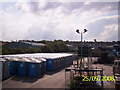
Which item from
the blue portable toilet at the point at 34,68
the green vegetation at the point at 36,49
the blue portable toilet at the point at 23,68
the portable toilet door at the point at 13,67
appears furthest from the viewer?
the green vegetation at the point at 36,49

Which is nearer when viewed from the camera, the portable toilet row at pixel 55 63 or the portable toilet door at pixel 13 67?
the portable toilet door at pixel 13 67

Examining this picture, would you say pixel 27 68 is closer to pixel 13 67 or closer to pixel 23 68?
pixel 23 68

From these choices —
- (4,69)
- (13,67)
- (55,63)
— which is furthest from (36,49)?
(4,69)

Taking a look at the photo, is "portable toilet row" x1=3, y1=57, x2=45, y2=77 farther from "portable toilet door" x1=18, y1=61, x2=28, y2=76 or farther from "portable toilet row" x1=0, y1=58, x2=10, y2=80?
"portable toilet row" x1=0, y1=58, x2=10, y2=80

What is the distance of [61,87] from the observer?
12836mm

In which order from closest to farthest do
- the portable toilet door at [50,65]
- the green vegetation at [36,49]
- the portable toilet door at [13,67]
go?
the portable toilet door at [13,67], the portable toilet door at [50,65], the green vegetation at [36,49]

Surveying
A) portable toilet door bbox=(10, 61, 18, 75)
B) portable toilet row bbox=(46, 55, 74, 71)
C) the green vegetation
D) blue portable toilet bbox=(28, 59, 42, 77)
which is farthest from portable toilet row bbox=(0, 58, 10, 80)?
the green vegetation

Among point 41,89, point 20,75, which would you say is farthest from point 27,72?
point 41,89

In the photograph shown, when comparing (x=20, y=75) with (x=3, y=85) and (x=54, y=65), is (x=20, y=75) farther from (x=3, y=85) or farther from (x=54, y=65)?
(x=54, y=65)

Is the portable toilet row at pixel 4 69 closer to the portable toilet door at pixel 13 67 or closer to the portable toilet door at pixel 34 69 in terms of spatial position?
the portable toilet door at pixel 13 67

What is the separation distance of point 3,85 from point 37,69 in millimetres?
4474

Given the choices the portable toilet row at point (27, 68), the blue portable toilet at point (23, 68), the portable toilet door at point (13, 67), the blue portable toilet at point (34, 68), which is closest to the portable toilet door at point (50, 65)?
the portable toilet row at point (27, 68)

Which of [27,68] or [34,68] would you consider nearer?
[34,68]

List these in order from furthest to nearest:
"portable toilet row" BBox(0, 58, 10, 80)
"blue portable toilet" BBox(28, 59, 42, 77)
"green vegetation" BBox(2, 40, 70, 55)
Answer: "green vegetation" BBox(2, 40, 70, 55), "blue portable toilet" BBox(28, 59, 42, 77), "portable toilet row" BBox(0, 58, 10, 80)
